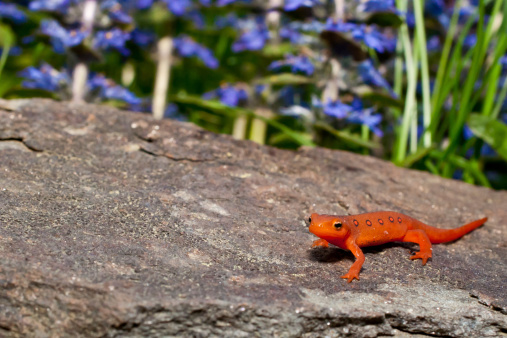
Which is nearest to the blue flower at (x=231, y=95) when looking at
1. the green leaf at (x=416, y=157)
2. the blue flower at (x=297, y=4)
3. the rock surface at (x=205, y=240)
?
the blue flower at (x=297, y=4)

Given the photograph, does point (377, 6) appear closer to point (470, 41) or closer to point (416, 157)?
point (416, 157)

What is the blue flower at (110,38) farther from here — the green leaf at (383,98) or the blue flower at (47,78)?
the green leaf at (383,98)

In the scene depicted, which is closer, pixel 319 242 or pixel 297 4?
pixel 319 242

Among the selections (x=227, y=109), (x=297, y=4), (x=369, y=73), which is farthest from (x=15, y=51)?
(x=369, y=73)

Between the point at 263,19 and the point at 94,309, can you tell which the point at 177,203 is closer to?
the point at 94,309

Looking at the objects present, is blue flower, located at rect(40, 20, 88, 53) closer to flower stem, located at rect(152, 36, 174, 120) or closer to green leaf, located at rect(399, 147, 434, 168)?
flower stem, located at rect(152, 36, 174, 120)

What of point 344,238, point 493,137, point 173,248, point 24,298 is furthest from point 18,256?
point 493,137
